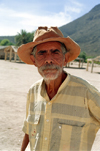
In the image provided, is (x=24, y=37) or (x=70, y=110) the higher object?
(x=24, y=37)

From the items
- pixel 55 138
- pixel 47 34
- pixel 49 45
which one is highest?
pixel 47 34

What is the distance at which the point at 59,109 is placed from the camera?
144 cm

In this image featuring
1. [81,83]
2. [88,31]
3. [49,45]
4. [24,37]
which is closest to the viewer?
[81,83]

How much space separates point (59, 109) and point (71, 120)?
14 centimetres

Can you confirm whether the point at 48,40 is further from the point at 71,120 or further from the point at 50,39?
the point at 71,120

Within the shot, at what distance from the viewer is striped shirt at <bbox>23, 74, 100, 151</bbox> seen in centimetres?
140

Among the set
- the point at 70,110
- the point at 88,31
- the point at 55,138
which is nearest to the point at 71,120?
the point at 70,110

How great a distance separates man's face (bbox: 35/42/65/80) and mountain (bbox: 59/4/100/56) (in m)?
84.1

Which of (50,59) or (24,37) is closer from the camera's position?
(50,59)

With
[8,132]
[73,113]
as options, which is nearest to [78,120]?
[73,113]

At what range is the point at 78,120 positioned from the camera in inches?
55.2

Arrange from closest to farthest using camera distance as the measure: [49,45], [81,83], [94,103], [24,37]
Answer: [94,103] < [81,83] < [49,45] < [24,37]

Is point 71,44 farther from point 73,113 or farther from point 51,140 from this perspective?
point 51,140

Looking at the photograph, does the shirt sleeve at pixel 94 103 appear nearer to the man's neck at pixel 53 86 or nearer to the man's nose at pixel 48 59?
the man's neck at pixel 53 86
